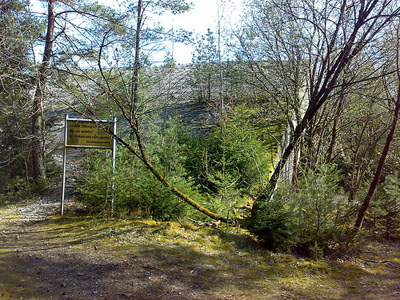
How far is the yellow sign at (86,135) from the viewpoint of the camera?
727 cm

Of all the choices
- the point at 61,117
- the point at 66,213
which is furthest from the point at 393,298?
the point at 61,117

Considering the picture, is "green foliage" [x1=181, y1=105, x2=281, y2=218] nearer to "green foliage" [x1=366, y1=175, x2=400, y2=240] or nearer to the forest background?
the forest background

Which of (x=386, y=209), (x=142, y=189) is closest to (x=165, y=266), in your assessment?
(x=142, y=189)

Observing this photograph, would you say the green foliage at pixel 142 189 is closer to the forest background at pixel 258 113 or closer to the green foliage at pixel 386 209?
the forest background at pixel 258 113

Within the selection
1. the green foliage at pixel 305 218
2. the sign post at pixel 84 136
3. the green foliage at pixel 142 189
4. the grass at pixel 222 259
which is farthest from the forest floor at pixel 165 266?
the sign post at pixel 84 136

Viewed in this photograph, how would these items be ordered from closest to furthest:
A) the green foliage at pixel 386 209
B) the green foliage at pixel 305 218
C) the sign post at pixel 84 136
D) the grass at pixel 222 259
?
the grass at pixel 222 259 → the green foliage at pixel 305 218 → the green foliage at pixel 386 209 → the sign post at pixel 84 136

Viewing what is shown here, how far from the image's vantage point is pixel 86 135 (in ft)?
24.0

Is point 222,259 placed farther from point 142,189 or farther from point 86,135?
point 86,135

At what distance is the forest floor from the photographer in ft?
13.5

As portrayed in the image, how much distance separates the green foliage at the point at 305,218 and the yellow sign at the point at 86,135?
3.36m

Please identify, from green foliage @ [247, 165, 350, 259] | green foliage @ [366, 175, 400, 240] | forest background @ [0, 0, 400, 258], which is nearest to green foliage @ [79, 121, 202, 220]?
forest background @ [0, 0, 400, 258]

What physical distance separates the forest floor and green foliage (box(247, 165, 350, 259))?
264mm

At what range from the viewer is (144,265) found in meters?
4.77

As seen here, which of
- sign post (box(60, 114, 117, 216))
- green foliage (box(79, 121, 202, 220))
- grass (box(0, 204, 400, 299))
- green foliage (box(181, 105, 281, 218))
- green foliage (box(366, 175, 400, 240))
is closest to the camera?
grass (box(0, 204, 400, 299))
